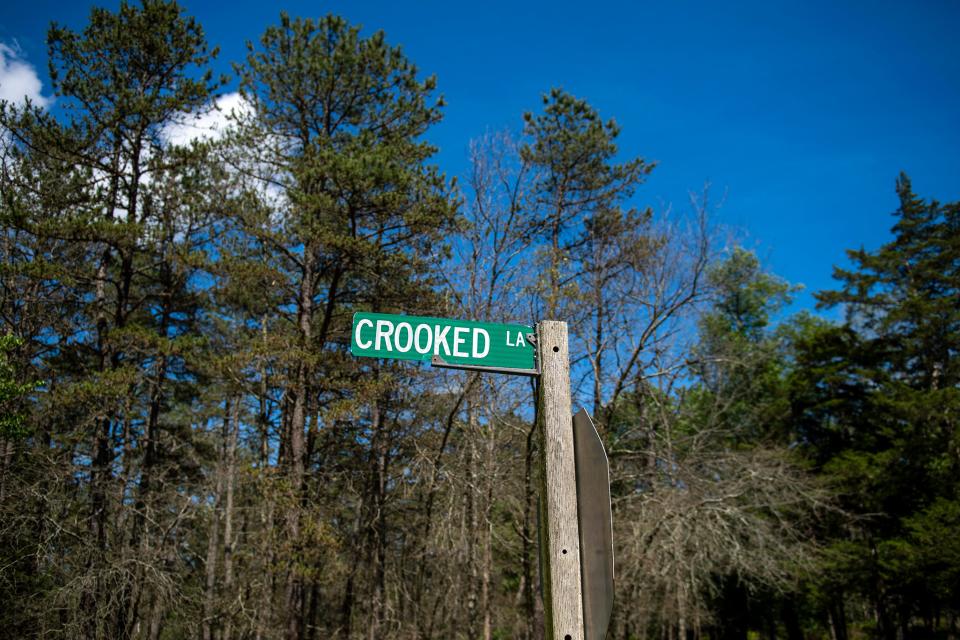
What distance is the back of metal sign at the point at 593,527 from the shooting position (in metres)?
2.35

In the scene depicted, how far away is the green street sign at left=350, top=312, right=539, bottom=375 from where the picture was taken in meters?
2.88

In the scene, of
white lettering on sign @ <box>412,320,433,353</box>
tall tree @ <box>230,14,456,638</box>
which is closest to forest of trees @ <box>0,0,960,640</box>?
tall tree @ <box>230,14,456,638</box>

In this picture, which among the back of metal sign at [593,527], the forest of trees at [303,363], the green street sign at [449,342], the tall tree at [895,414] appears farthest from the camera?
the tall tree at [895,414]

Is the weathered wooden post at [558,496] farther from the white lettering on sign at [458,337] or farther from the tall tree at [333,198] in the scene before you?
the tall tree at [333,198]

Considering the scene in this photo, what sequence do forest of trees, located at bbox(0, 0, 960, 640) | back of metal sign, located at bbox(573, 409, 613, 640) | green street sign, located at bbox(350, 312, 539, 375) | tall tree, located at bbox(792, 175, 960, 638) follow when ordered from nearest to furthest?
back of metal sign, located at bbox(573, 409, 613, 640)
green street sign, located at bbox(350, 312, 539, 375)
forest of trees, located at bbox(0, 0, 960, 640)
tall tree, located at bbox(792, 175, 960, 638)

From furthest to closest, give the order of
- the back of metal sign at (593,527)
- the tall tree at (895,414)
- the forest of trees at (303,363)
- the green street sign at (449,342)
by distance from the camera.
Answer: the tall tree at (895,414) → the forest of trees at (303,363) → the green street sign at (449,342) → the back of metal sign at (593,527)

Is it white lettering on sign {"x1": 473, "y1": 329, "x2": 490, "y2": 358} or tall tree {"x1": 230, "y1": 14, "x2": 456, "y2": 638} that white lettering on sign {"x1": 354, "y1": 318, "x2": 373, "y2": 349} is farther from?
tall tree {"x1": 230, "y1": 14, "x2": 456, "y2": 638}

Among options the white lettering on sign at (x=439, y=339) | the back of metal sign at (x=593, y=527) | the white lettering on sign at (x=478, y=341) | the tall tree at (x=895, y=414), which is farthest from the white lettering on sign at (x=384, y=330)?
the tall tree at (x=895, y=414)

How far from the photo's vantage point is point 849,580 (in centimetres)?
1947

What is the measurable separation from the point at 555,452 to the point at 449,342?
68cm

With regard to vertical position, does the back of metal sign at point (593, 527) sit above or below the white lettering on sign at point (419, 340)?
below

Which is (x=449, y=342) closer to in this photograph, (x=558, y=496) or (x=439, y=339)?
(x=439, y=339)

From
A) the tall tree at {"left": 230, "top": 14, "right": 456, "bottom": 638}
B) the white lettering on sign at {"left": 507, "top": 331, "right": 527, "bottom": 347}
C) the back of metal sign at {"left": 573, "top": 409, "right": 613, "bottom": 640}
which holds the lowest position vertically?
the back of metal sign at {"left": 573, "top": 409, "right": 613, "bottom": 640}

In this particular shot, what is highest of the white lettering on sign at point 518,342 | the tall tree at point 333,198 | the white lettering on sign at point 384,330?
the tall tree at point 333,198
